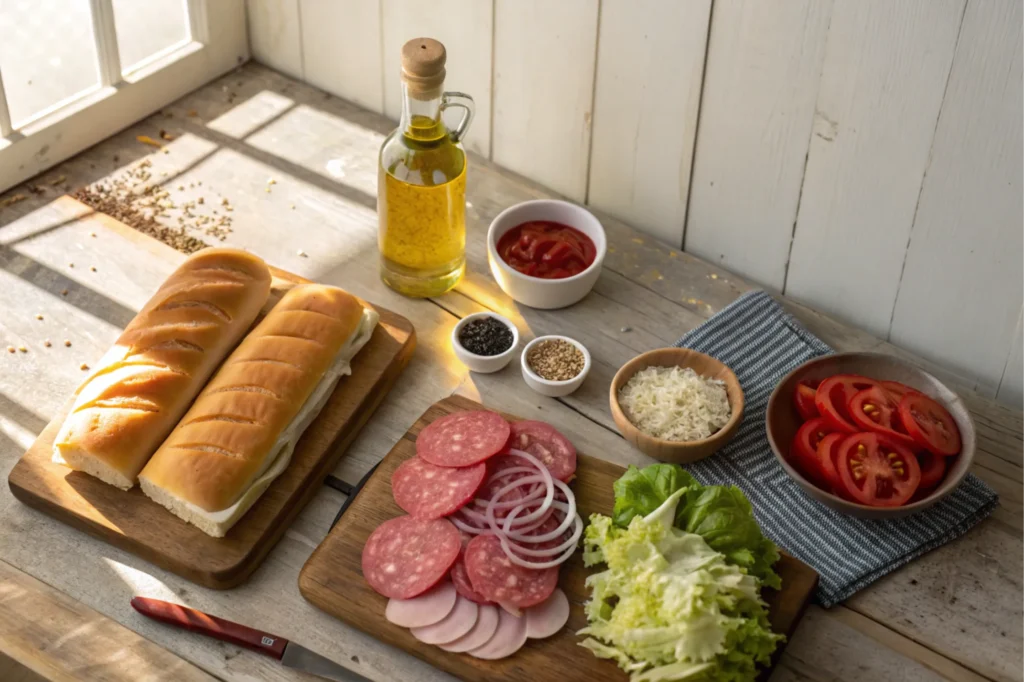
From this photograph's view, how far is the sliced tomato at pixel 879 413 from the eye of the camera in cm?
182

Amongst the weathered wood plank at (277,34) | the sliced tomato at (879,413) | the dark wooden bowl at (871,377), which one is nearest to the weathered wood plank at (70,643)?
the dark wooden bowl at (871,377)

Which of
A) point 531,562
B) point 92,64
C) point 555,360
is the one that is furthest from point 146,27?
point 531,562

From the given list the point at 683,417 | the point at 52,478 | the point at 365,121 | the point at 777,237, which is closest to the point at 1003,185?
the point at 777,237

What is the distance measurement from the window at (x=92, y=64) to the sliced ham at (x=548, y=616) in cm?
153

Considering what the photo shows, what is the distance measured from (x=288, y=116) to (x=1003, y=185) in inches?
64.1

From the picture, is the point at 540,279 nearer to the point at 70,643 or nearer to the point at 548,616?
the point at 548,616

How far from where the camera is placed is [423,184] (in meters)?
2.08

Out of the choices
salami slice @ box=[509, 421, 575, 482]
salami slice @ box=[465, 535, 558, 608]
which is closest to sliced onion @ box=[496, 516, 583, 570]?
salami slice @ box=[465, 535, 558, 608]

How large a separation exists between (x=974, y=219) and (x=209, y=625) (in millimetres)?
1434

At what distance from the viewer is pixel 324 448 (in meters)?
1.91

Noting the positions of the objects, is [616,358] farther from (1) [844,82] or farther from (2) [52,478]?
(2) [52,478]

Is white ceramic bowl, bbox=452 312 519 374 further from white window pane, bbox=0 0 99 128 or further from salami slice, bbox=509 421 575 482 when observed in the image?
white window pane, bbox=0 0 99 128

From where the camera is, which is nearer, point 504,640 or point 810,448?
point 504,640

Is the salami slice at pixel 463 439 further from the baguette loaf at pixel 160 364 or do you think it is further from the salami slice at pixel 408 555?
the baguette loaf at pixel 160 364
